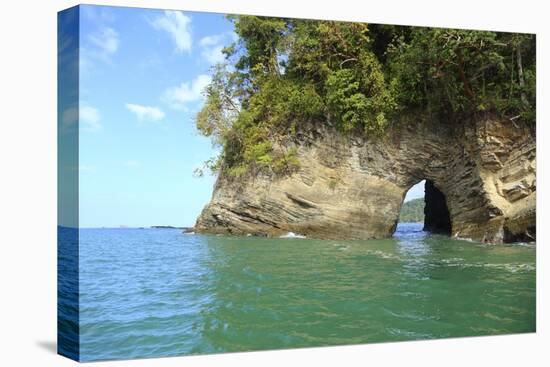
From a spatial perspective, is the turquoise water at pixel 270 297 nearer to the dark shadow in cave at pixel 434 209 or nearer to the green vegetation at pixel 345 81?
the green vegetation at pixel 345 81

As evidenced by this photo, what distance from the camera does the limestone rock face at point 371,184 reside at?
32.6 feet

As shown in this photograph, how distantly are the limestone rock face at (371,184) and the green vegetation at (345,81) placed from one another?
0.34 meters

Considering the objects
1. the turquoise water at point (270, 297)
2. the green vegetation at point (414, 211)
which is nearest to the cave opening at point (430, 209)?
the green vegetation at point (414, 211)

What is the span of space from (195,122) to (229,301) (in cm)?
235

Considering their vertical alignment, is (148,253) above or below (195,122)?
below

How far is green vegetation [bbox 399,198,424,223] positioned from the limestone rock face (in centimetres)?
220

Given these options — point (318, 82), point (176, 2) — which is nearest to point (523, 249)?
point (318, 82)

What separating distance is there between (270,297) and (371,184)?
5.78 metres

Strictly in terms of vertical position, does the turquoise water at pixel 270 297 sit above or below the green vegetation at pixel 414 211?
below

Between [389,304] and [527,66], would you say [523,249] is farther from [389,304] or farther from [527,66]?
[389,304]

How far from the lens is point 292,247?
8.12 m

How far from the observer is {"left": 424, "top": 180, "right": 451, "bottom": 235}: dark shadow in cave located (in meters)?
15.0

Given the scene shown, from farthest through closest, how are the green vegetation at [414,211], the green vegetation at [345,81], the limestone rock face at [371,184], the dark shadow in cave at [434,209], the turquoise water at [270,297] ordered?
1. the dark shadow in cave at [434,209]
2. the green vegetation at [414,211]
3. the limestone rock face at [371,184]
4. the green vegetation at [345,81]
5. the turquoise water at [270,297]

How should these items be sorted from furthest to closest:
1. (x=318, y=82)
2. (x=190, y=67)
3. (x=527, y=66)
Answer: (x=318, y=82) < (x=527, y=66) < (x=190, y=67)
